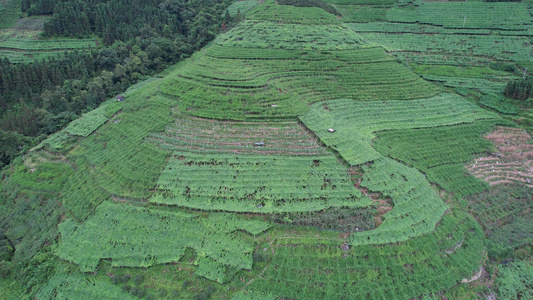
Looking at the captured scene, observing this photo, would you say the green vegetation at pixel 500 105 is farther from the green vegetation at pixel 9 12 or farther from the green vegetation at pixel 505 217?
the green vegetation at pixel 9 12

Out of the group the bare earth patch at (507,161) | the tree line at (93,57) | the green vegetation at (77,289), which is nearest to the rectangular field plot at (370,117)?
the bare earth patch at (507,161)

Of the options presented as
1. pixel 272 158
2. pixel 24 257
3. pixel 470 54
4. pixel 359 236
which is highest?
pixel 470 54

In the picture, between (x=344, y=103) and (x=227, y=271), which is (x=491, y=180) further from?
(x=227, y=271)

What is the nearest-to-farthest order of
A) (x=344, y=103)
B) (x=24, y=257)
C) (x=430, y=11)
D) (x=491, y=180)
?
(x=24, y=257), (x=491, y=180), (x=344, y=103), (x=430, y=11)

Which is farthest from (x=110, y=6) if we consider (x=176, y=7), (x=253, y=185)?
(x=253, y=185)

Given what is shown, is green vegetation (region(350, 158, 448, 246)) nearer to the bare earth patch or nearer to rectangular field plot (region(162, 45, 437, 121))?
the bare earth patch

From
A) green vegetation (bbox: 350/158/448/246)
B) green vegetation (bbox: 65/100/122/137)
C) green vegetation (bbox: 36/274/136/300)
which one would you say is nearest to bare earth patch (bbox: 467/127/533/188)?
green vegetation (bbox: 350/158/448/246)
